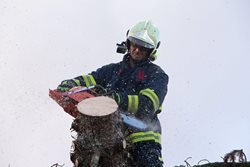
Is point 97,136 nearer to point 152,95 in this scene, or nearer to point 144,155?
point 144,155

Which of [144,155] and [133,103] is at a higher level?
[133,103]

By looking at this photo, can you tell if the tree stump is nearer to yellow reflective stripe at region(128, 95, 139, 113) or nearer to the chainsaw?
the chainsaw

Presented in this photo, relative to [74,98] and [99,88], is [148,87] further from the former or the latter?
[74,98]

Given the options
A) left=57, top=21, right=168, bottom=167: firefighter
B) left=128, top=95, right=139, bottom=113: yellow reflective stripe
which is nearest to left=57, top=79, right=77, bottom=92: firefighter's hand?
left=57, top=21, right=168, bottom=167: firefighter

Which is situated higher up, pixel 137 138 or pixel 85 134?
pixel 85 134

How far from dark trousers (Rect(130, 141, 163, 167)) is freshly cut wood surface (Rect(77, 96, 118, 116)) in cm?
69

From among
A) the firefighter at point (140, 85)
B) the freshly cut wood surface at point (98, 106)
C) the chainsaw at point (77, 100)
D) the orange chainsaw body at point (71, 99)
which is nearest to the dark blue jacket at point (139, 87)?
the firefighter at point (140, 85)

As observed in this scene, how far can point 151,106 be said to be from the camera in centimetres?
510

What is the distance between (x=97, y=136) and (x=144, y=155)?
0.82 metres

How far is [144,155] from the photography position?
4984 mm

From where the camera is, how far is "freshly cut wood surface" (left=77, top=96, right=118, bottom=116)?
171 inches

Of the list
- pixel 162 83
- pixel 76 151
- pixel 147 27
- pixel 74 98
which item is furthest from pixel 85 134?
pixel 147 27

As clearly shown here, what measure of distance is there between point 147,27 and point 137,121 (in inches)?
56.8

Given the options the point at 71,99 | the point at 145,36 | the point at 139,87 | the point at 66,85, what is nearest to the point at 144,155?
the point at 139,87
